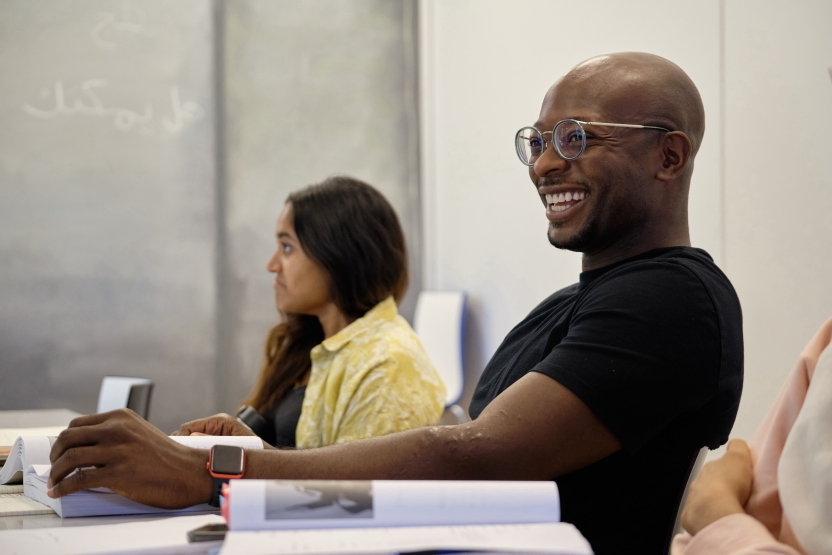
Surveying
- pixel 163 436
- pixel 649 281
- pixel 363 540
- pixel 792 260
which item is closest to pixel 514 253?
pixel 792 260

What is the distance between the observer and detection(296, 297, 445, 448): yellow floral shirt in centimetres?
199

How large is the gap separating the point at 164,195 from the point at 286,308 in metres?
2.18

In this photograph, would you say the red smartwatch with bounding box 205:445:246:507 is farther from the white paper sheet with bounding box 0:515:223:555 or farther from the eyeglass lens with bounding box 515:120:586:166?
the eyeglass lens with bounding box 515:120:586:166

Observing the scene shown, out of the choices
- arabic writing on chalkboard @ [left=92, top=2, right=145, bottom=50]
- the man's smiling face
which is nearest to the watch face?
the man's smiling face

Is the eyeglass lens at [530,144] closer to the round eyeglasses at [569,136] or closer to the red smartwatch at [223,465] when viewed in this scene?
the round eyeglasses at [569,136]

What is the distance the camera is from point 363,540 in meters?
0.70

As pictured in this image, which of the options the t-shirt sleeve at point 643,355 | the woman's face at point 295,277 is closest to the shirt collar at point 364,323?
the woman's face at point 295,277

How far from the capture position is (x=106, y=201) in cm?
421

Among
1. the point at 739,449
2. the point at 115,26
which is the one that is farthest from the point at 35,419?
the point at 115,26

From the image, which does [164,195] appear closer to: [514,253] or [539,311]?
[514,253]

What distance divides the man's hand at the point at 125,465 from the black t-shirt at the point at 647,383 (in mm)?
501

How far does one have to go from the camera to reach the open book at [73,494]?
3.29 ft

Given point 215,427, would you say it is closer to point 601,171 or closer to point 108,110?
point 601,171

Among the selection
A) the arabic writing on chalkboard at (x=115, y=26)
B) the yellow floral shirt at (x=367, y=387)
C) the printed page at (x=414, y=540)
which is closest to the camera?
the printed page at (x=414, y=540)
